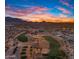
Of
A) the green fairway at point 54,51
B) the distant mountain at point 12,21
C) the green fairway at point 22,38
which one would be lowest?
the green fairway at point 54,51

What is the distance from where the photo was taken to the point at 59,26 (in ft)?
7.74

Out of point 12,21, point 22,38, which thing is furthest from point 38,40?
point 12,21

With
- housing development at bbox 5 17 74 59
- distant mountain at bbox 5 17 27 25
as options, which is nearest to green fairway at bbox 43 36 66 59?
housing development at bbox 5 17 74 59

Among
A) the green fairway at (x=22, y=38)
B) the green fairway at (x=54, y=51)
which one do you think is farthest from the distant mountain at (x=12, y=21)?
the green fairway at (x=54, y=51)

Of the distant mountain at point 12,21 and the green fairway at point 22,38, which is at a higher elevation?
the distant mountain at point 12,21

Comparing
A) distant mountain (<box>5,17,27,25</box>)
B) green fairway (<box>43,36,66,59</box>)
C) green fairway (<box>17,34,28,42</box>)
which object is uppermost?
distant mountain (<box>5,17,27,25</box>)

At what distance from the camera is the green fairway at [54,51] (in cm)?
233

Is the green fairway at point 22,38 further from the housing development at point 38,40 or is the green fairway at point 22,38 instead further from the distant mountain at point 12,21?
the distant mountain at point 12,21

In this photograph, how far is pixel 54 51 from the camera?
7.68 feet

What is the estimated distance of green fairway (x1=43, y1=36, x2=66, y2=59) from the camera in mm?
2334

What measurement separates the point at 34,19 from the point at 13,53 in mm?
540

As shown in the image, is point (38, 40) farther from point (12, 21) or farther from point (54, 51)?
point (12, 21)

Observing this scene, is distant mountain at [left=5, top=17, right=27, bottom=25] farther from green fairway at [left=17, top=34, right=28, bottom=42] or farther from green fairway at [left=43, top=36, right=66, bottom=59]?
green fairway at [left=43, top=36, right=66, bottom=59]
